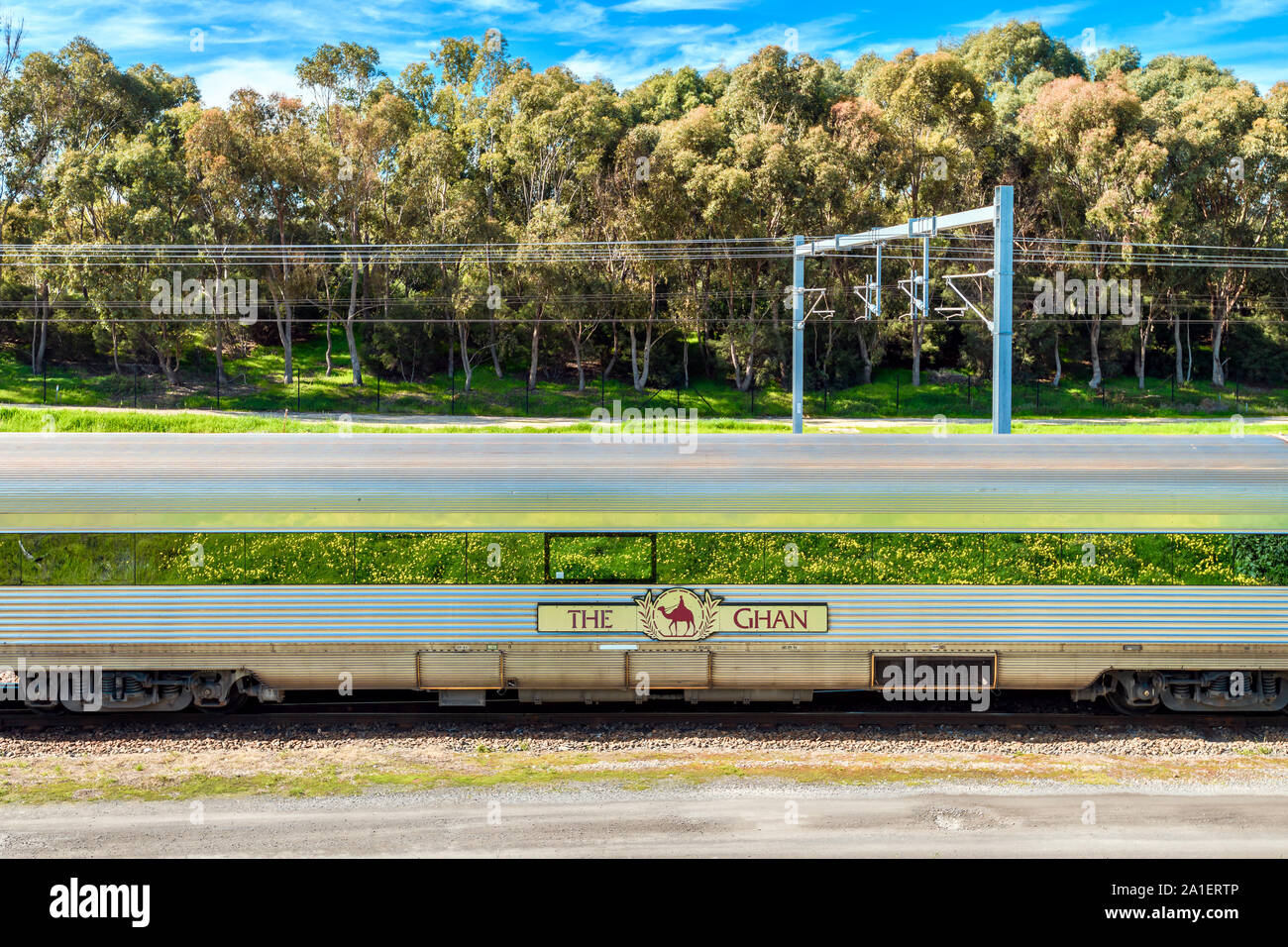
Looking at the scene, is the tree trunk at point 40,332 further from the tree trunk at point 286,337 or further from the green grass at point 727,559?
the green grass at point 727,559

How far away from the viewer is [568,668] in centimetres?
1212

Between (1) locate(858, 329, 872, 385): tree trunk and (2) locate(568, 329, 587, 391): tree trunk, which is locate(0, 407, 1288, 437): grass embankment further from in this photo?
(1) locate(858, 329, 872, 385): tree trunk

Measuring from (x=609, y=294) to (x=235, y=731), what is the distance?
1481 inches

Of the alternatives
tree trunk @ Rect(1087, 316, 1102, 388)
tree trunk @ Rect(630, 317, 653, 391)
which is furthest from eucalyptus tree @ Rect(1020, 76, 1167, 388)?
tree trunk @ Rect(630, 317, 653, 391)

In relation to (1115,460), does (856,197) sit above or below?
above

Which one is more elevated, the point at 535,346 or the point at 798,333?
the point at 535,346

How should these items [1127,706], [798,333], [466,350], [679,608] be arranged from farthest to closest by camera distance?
[466,350] < [798,333] < [1127,706] < [679,608]

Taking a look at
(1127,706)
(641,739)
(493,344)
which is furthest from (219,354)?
(1127,706)

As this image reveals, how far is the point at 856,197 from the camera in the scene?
165ft

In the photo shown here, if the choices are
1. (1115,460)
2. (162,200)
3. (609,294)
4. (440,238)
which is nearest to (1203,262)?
(609,294)

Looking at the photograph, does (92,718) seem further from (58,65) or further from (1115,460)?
(58,65)

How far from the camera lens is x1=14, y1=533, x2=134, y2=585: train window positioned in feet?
39.6

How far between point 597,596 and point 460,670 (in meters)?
1.84

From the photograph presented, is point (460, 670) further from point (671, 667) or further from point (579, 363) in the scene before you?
point (579, 363)
